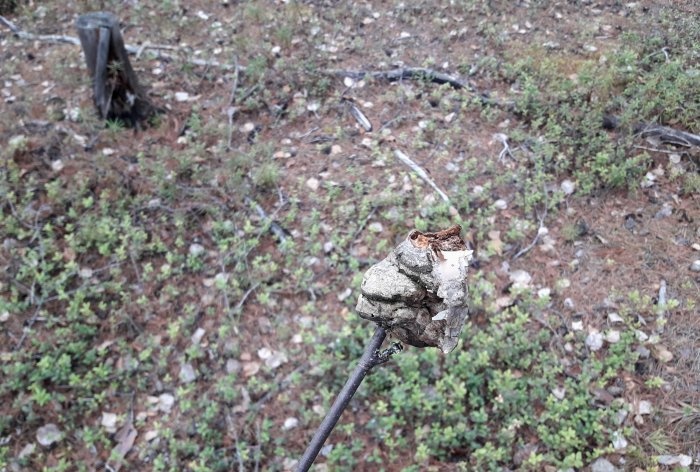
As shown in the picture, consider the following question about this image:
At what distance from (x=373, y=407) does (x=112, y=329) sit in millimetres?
1996

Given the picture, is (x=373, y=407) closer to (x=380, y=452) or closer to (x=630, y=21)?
(x=380, y=452)

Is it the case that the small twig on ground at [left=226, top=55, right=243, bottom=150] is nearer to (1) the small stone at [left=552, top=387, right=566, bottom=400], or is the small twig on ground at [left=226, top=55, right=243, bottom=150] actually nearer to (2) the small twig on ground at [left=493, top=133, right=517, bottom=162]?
(2) the small twig on ground at [left=493, top=133, right=517, bottom=162]

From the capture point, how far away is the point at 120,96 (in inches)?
193

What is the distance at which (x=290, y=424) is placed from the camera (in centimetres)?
321

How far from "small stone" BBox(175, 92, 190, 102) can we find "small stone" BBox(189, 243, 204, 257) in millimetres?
2067

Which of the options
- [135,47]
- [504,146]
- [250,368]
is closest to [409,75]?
[504,146]

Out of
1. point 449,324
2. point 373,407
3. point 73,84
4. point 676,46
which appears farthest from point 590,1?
point 449,324

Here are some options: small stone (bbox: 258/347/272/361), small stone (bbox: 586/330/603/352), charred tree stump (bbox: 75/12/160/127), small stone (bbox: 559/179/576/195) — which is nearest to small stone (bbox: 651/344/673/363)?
small stone (bbox: 586/330/603/352)

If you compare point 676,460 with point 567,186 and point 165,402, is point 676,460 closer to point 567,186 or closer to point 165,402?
point 567,186

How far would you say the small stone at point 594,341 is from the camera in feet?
10.9

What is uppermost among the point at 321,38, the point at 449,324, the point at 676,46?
the point at 449,324

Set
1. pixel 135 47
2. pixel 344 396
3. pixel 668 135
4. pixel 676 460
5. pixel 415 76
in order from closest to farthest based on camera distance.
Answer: pixel 344 396, pixel 676 460, pixel 668 135, pixel 415 76, pixel 135 47

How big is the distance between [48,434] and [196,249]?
5.26ft

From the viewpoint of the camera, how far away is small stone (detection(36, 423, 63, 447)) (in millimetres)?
3199
